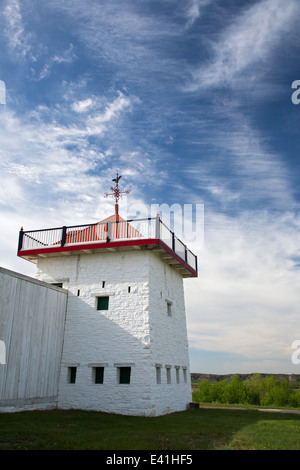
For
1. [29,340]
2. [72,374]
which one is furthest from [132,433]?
[72,374]

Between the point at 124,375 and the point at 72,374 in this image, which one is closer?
the point at 124,375

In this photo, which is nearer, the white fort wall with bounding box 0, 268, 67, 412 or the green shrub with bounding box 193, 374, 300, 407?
the white fort wall with bounding box 0, 268, 67, 412

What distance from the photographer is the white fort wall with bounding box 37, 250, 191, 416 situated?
52.9 ft

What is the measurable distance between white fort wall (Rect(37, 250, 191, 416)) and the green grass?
58.3 inches

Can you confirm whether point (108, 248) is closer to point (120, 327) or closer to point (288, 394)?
point (120, 327)

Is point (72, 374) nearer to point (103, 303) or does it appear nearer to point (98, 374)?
point (98, 374)

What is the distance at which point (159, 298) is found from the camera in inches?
733

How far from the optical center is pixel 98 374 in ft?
55.3

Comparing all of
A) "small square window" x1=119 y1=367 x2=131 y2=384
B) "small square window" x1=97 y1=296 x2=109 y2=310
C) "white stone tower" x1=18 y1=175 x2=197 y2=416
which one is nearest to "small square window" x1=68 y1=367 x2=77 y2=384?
"white stone tower" x1=18 y1=175 x2=197 y2=416

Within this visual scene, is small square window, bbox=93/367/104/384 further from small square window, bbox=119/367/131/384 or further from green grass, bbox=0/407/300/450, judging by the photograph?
green grass, bbox=0/407/300/450

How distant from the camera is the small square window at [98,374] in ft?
54.8

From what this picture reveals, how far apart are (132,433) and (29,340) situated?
615 cm
